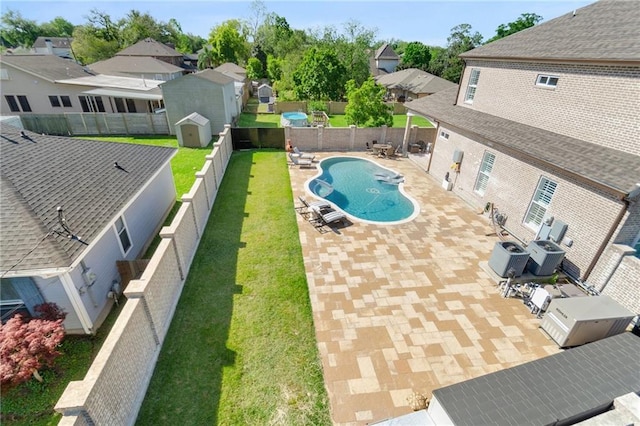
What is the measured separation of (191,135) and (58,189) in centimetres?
1507

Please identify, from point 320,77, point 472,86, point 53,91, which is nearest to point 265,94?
point 320,77

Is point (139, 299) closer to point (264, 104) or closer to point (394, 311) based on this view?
point (394, 311)

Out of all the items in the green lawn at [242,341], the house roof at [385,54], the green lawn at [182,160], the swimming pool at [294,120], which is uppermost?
the house roof at [385,54]

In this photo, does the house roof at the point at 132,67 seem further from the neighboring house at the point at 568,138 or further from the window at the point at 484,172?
the window at the point at 484,172

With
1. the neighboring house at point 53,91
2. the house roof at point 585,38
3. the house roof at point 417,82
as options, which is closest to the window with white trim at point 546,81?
the house roof at point 585,38

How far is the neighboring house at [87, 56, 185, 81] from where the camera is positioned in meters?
39.5

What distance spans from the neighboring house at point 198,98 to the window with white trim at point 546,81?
2174 centimetres

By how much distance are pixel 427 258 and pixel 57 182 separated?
12.5m

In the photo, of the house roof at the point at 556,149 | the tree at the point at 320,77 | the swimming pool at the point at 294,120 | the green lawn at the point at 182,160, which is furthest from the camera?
the tree at the point at 320,77

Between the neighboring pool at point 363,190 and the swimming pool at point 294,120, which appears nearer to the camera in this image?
the neighboring pool at point 363,190

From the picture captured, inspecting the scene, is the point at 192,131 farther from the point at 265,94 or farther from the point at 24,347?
the point at 265,94

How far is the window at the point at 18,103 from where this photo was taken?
81.5 feet

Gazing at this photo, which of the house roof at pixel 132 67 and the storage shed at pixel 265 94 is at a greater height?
the house roof at pixel 132 67

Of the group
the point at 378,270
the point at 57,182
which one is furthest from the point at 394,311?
the point at 57,182
